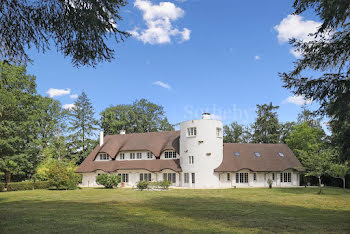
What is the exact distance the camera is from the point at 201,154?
126 ft

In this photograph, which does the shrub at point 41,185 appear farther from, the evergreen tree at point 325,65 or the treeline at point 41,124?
the evergreen tree at point 325,65

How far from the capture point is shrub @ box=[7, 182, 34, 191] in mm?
34469

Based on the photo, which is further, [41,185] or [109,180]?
[41,185]

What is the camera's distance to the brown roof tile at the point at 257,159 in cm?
3844

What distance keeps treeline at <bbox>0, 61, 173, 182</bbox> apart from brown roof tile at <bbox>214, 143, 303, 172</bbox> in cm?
2072

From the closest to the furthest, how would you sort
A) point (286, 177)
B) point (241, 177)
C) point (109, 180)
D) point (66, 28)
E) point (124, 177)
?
1. point (66, 28)
2. point (109, 180)
3. point (241, 177)
4. point (286, 177)
5. point (124, 177)

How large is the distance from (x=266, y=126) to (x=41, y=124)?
128ft

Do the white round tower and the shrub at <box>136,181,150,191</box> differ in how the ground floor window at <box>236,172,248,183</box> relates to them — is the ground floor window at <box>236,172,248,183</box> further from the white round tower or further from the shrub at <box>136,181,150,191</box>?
the shrub at <box>136,181,150,191</box>

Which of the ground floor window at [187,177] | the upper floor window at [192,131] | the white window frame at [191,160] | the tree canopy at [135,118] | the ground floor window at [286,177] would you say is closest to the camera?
the white window frame at [191,160]

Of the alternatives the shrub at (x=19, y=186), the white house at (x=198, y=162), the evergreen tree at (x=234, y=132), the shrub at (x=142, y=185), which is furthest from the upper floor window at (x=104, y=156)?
the evergreen tree at (x=234, y=132)

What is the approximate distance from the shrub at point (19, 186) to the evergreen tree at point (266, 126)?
3930cm

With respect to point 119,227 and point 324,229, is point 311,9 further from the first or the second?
point 119,227

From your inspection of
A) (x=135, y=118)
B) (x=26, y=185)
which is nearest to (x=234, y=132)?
(x=135, y=118)

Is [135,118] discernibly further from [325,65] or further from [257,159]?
[325,65]
